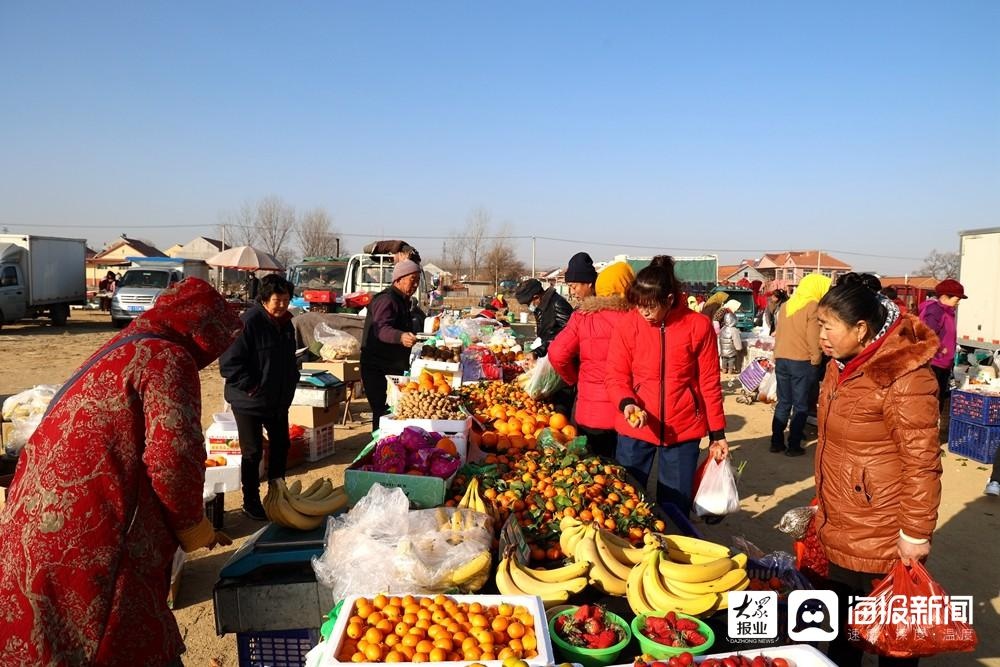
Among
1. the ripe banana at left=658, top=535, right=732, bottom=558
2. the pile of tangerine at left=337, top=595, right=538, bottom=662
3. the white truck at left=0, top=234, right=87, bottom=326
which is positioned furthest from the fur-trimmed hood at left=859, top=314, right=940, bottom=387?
the white truck at left=0, top=234, right=87, bottom=326

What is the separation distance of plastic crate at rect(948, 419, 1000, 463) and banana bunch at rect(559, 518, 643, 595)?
676 cm

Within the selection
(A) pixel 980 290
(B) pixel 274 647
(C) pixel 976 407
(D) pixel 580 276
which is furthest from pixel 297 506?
(A) pixel 980 290

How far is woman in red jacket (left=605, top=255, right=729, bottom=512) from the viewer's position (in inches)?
138

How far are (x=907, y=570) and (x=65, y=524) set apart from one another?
2.93 meters

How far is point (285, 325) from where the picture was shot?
501 centimetres

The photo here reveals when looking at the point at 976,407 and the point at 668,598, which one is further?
the point at 976,407

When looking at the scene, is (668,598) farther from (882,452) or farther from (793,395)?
(793,395)

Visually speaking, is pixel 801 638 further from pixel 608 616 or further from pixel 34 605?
pixel 34 605

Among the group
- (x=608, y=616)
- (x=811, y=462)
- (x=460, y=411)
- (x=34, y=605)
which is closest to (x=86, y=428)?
(x=34, y=605)

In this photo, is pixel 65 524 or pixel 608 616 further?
pixel 608 616

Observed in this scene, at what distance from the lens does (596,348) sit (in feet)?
13.7

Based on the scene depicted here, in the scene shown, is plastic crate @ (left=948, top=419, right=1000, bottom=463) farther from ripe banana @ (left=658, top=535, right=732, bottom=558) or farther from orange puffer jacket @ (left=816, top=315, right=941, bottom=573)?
ripe banana @ (left=658, top=535, right=732, bottom=558)

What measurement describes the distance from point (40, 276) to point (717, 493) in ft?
74.2
